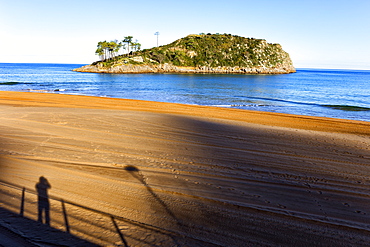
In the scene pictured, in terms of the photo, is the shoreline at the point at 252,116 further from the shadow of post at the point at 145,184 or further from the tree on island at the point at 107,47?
the tree on island at the point at 107,47

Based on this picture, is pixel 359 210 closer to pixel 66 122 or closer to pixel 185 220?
pixel 185 220

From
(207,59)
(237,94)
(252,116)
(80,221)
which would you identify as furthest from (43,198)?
(207,59)

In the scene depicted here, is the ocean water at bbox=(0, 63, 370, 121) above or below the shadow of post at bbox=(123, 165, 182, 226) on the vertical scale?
above

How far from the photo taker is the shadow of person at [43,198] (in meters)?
3.84

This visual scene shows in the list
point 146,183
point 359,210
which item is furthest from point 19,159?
point 359,210

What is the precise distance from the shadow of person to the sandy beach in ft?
0.22

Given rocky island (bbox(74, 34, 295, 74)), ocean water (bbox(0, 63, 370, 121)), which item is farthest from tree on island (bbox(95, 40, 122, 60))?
ocean water (bbox(0, 63, 370, 121))

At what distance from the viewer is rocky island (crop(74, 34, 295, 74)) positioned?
102 m

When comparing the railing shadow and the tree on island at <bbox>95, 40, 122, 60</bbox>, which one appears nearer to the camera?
the railing shadow

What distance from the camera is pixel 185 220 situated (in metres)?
3.88

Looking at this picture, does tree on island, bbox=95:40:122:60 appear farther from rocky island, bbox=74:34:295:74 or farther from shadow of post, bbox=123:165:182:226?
shadow of post, bbox=123:165:182:226

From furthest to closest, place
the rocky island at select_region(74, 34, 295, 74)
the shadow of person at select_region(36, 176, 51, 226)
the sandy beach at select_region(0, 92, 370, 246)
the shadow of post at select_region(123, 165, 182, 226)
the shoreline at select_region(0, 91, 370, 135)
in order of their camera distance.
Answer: the rocky island at select_region(74, 34, 295, 74) → the shoreline at select_region(0, 91, 370, 135) → the shadow of post at select_region(123, 165, 182, 226) → the shadow of person at select_region(36, 176, 51, 226) → the sandy beach at select_region(0, 92, 370, 246)

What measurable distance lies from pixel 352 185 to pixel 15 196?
7.29 m

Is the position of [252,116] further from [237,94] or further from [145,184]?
[237,94]
